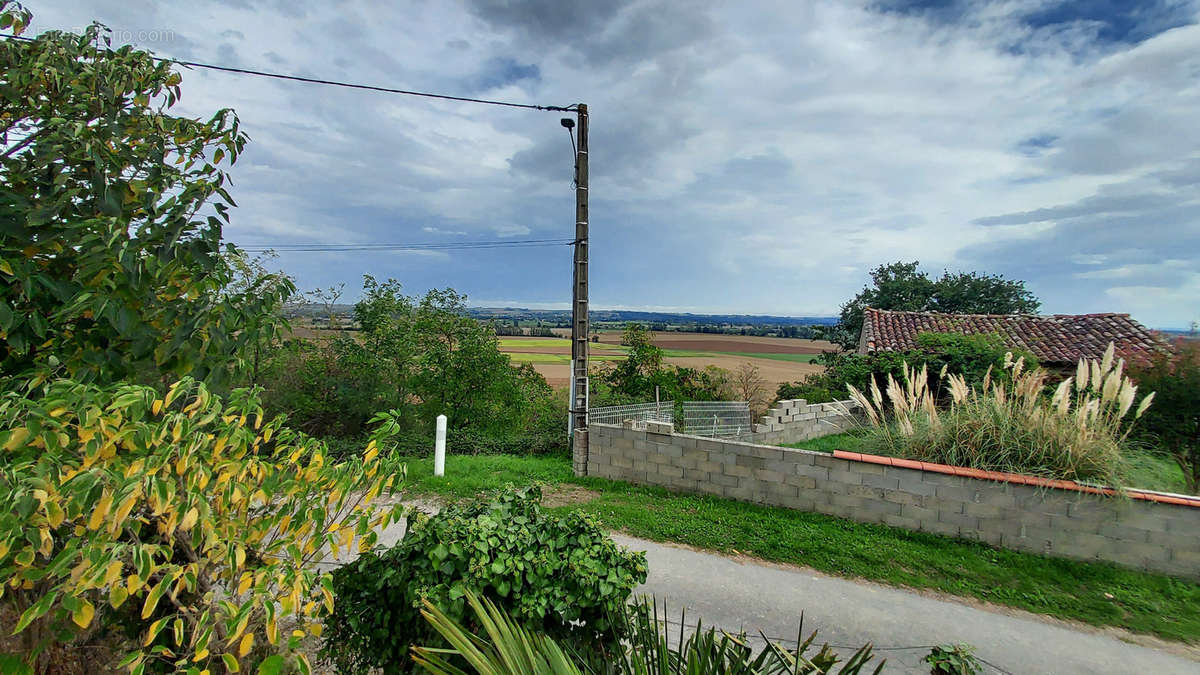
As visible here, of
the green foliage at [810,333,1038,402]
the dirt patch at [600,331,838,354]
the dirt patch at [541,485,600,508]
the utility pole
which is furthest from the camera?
the dirt patch at [600,331,838,354]

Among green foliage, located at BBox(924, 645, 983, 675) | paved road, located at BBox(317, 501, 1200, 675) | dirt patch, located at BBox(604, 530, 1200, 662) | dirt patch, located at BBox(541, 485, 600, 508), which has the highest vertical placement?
green foliage, located at BBox(924, 645, 983, 675)

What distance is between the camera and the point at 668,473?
6949mm

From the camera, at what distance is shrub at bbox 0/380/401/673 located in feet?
4.23

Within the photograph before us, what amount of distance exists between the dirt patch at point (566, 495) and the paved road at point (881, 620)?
1.95 meters

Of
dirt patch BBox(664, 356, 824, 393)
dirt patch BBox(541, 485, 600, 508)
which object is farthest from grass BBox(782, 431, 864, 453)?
dirt patch BBox(541, 485, 600, 508)

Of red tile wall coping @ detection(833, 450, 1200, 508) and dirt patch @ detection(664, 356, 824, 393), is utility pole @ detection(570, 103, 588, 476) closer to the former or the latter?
red tile wall coping @ detection(833, 450, 1200, 508)

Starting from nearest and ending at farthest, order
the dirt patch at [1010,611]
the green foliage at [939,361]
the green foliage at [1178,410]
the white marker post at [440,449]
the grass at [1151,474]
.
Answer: the dirt patch at [1010,611]
the grass at [1151,474]
the green foliage at [1178,410]
the white marker post at [440,449]
the green foliage at [939,361]

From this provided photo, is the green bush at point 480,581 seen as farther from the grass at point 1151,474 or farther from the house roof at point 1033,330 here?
the house roof at point 1033,330

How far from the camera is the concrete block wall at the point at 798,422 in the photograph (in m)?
9.55

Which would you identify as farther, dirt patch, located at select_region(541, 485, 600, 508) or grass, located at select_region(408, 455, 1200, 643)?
dirt patch, located at select_region(541, 485, 600, 508)

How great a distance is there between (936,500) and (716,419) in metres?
4.72

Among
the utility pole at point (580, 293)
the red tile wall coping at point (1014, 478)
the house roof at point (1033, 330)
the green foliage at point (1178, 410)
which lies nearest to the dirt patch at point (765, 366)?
the house roof at point (1033, 330)

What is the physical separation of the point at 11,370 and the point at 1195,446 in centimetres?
1020

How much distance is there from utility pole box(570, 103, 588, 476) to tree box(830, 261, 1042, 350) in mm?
23697
